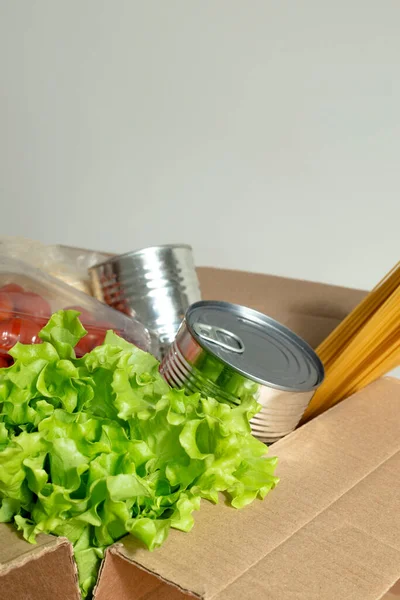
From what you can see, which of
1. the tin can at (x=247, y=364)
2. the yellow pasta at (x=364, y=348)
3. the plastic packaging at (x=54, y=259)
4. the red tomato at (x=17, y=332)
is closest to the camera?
the tin can at (x=247, y=364)

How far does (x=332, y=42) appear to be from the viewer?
244 centimetres

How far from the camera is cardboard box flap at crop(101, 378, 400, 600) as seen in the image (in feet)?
2.35

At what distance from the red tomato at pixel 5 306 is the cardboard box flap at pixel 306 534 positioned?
1.40 ft

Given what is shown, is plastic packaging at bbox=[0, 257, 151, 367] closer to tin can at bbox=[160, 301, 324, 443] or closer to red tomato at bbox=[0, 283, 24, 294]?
red tomato at bbox=[0, 283, 24, 294]

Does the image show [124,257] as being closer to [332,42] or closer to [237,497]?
[237,497]

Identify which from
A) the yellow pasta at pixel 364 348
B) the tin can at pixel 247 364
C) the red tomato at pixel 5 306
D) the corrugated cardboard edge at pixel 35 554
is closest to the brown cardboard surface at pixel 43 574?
the corrugated cardboard edge at pixel 35 554

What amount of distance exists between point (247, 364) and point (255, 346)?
77 mm

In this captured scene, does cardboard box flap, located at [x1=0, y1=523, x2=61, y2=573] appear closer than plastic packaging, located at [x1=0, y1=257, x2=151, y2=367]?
Yes

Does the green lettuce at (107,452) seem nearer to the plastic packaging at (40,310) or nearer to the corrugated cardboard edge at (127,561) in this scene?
the corrugated cardboard edge at (127,561)

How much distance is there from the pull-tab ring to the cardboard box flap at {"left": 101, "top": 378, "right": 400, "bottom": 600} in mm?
142

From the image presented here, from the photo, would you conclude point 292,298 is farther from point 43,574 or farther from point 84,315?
point 43,574

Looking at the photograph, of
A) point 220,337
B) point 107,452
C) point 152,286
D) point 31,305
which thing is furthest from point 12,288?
point 107,452

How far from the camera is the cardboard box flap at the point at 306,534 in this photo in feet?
2.35

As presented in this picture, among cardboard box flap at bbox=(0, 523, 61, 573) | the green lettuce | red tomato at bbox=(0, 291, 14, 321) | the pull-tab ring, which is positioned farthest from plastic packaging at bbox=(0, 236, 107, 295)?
cardboard box flap at bbox=(0, 523, 61, 573)
